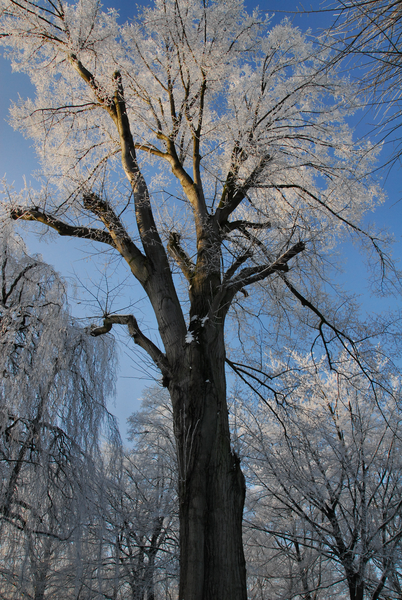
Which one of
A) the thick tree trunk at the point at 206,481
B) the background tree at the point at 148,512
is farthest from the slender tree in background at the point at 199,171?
the background tree at the point at 148,512

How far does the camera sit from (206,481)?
8.27ft

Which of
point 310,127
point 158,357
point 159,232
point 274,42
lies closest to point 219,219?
point 159,232

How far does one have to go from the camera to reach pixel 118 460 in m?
4.54

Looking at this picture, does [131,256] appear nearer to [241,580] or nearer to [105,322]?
[105,322]

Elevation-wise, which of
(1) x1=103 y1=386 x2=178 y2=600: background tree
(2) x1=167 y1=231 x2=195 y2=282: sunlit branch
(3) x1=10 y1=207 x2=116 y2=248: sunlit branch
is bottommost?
(1) x1=103 y1=386 x2=178 y2=600: background tree

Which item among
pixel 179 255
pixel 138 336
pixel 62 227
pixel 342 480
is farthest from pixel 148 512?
pixel 62 227

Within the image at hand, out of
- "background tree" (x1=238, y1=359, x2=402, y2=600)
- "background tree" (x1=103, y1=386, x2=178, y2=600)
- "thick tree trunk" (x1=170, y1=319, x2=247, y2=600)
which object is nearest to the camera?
"thick tree trunk" (x1=170, y1=319, x2=247, y2=600)

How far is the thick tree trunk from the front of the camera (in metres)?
2.24

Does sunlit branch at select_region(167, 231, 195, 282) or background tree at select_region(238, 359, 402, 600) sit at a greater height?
sunlit branch at select_region(167, 231, 195, 282)

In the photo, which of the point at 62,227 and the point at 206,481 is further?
the point at 62,227

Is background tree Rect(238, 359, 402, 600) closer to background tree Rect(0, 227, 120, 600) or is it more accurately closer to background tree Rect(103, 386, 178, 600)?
background tree Rect(103, 386, 178, 600)

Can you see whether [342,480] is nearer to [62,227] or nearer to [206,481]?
[206,481]

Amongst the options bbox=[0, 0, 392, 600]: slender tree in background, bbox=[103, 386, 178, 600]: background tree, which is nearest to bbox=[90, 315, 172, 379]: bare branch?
bbox=[0, 0, 392, 600]: slender tree in background

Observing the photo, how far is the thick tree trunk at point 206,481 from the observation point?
2.24 meters
